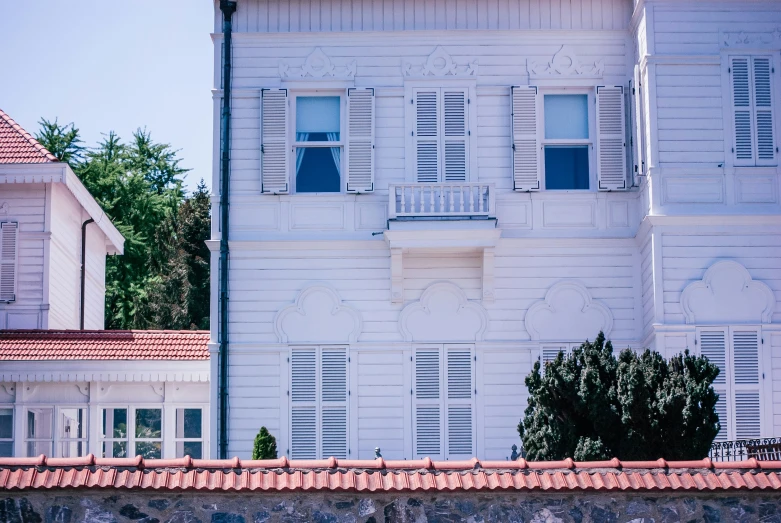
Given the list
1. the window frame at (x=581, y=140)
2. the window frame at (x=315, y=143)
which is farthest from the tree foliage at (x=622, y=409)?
the window frame at (x=315, y=143)

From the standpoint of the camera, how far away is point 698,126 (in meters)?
24.5

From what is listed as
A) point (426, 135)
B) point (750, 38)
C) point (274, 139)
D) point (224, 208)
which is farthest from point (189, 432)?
point (750, 38)

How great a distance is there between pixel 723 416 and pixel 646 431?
13.5ft

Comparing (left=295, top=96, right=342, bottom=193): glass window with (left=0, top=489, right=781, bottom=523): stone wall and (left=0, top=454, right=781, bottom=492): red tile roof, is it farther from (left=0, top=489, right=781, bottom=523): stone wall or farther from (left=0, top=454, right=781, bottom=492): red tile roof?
(left=0, top=489, right=781, bottom=523): stone wall

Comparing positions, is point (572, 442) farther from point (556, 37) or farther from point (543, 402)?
point (556, 37)

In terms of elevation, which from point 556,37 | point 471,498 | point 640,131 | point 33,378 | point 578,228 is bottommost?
point 471,498

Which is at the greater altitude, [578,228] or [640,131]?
[640,131]

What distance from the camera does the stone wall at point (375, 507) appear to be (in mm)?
15305

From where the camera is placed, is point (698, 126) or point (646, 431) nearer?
point (646, 431)

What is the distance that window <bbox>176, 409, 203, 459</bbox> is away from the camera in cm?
2486

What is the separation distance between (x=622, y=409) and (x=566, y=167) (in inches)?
256

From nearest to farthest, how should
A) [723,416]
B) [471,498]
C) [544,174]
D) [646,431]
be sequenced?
[471,498] → [646,431] → [723,416] → [544,174]

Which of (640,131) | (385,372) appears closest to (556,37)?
(640,131)

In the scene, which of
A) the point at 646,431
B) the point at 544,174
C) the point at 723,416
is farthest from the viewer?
the point at 544,174
